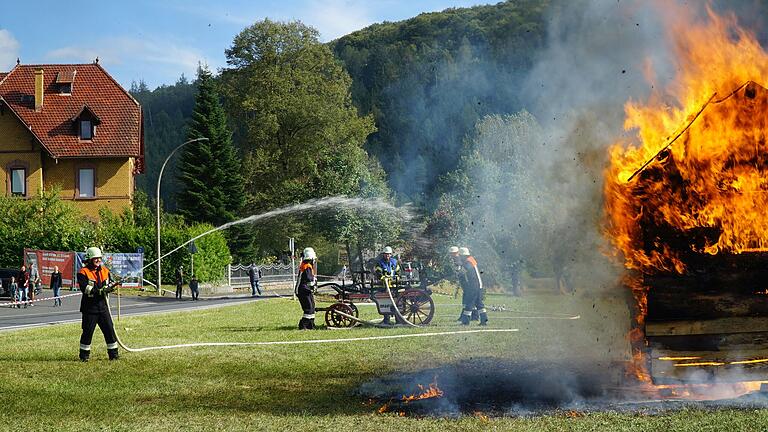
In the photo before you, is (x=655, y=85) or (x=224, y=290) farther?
(x=224, y=290)

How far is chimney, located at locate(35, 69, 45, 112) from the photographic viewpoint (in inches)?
2154

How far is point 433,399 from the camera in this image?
9453 mm

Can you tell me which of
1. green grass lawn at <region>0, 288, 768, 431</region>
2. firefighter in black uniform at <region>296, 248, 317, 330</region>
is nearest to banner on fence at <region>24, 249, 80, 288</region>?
green grass lawn at <region>0, 288, 768, 431</region>

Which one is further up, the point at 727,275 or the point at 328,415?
the point at 727,275

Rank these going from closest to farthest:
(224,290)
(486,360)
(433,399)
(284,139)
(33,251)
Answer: (433,399)
(486,360)
(33,251)
(224,290)
(284,139)

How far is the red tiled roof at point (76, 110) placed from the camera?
53.8 metres

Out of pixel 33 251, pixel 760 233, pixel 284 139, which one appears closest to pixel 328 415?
pixel 760 233

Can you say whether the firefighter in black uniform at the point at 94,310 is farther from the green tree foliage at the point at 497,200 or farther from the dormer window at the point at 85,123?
the dormer window at the point at 85,123

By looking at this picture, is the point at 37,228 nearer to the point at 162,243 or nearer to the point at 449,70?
the point at 162,243

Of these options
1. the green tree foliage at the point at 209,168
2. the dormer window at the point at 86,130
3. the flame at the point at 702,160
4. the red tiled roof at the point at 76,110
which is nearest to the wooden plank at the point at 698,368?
the flame at the point at 702,160

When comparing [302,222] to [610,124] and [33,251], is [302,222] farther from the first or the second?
[610,124]

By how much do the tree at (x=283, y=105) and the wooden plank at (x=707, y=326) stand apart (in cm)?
5346

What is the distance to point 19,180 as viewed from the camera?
5288 centimetres

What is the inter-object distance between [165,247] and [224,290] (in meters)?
5.39
